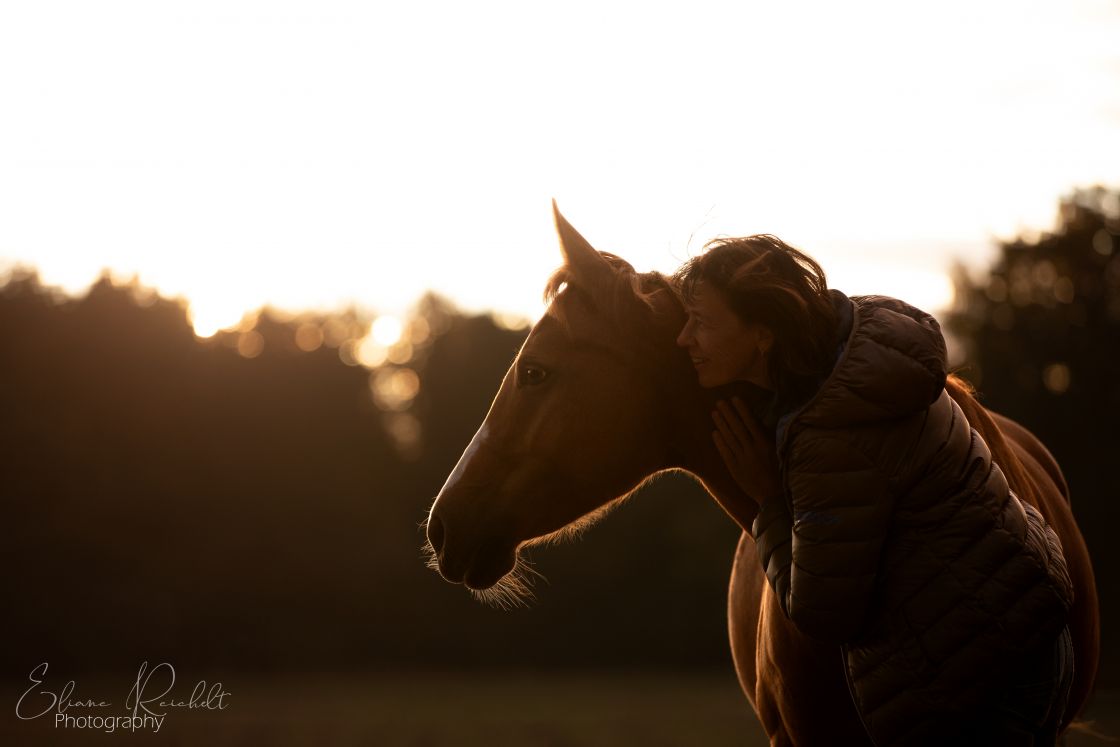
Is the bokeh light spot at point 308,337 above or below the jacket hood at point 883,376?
above

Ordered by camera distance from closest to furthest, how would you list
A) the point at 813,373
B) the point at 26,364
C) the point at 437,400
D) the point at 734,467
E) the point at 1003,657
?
the point at 1003,657
the point at 813,373
the point at 734,467
the point at 26,364
the point at 437,400

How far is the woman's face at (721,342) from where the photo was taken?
301 cm

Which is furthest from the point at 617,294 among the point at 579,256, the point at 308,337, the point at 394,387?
the point at 308,337

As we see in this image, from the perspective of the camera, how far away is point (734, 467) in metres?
3.15

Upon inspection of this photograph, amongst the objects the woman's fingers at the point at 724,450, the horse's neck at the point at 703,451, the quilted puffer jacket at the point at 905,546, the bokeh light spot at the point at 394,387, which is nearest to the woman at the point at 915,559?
the quilted puffer jacket at the point at 905,546

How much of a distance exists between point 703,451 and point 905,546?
0.83 m

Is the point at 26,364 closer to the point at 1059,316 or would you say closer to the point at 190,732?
the point at 190,732

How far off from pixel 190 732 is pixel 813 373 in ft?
61.7

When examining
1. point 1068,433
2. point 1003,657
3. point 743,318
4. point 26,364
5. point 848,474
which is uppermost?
point 26,364

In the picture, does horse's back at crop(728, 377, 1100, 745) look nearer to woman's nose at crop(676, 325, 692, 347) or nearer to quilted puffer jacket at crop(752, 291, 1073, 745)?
quilted puffer jacket at crop(752, 291, 1073, 745)

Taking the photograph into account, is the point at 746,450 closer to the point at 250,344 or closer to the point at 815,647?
the point at 815,647

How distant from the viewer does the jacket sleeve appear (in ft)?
8.52

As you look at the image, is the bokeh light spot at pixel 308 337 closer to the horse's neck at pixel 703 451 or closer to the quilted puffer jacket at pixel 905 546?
the horse's neck at pixel 703 451

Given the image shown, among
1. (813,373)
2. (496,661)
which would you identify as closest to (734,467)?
(813,373)
